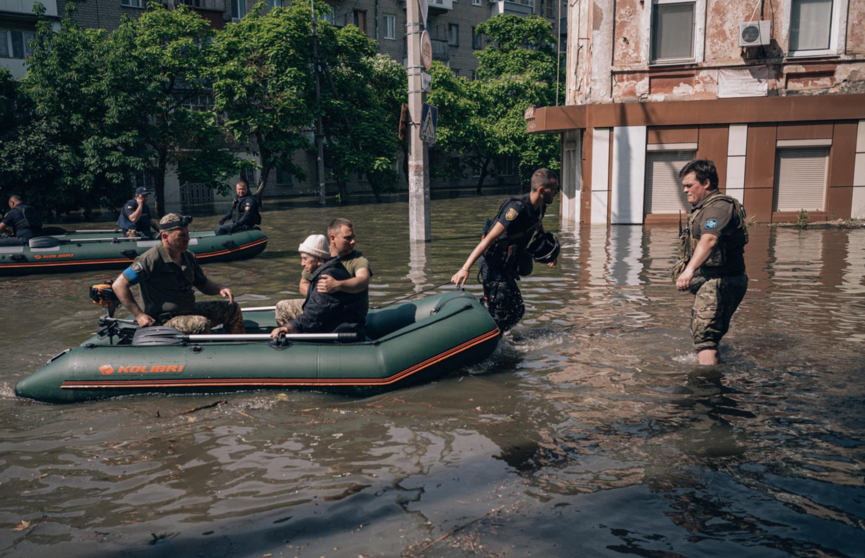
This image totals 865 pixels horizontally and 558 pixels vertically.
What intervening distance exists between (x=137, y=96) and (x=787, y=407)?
25.5 metres

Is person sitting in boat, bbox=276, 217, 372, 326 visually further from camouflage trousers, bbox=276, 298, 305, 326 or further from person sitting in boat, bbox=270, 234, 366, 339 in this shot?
camouflage trousers, bbox=276, 298, 305, 326

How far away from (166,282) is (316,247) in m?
1.47

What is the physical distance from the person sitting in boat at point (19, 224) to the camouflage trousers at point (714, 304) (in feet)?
39.3

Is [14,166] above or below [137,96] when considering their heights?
below

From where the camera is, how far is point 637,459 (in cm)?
491

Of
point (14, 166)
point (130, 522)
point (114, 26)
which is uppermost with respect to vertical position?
point (114, 26)

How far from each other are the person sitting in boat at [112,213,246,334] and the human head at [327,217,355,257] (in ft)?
4.25

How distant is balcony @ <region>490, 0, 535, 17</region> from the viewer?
49.6 meters

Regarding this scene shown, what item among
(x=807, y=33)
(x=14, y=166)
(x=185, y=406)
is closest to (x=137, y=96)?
(x=14, y=166)

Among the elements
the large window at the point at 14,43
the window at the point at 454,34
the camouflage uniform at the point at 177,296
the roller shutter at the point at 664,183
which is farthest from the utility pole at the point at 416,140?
the window at the point at 454,34

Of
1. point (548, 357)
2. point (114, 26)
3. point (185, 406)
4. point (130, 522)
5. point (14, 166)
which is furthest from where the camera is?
point (114, 26)

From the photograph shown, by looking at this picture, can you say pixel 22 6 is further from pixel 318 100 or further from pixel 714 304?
pixel 714 304

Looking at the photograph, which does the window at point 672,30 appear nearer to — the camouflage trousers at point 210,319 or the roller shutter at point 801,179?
the roller shutter at point 801,179

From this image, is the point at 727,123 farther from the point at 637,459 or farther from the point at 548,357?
the point at 637,459
